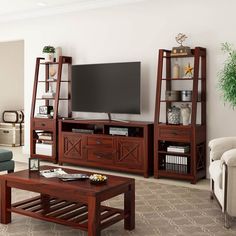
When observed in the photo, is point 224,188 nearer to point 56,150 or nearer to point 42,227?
point 42,227

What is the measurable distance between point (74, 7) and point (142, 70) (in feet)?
5.68

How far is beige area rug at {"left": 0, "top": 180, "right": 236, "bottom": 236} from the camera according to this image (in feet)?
11.7

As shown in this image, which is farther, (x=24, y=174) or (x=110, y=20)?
(x=110, y=20)

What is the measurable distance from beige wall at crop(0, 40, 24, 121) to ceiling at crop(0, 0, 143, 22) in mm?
1791

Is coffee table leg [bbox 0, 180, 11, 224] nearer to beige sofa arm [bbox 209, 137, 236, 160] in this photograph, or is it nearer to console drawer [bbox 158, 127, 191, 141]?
beige sofa arm [bbox 209, 137, 236, 160]

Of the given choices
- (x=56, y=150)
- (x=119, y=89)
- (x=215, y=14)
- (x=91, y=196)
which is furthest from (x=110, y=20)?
(x=91, y=196)

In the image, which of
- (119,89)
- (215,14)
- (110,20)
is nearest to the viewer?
(215,14)

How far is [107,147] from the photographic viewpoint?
617cm

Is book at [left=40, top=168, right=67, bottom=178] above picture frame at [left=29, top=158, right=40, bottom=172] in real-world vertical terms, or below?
below

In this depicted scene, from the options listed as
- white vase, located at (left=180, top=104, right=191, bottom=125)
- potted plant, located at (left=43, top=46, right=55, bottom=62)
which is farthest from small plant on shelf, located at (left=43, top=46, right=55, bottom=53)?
white vase, located at (left=180, top=104, right=191, bottom=125)

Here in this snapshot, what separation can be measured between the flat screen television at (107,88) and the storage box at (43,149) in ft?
2.70

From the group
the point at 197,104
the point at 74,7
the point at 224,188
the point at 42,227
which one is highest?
the point at 74,7

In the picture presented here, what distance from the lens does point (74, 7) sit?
6926 mm

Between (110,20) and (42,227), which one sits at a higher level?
(110,20)
